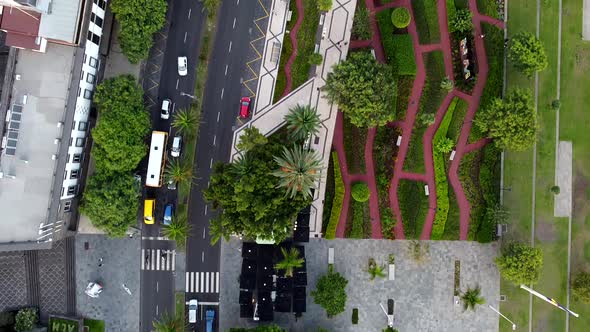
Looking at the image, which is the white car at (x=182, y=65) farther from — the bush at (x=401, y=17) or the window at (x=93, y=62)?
the bush at (x=401, y=17)

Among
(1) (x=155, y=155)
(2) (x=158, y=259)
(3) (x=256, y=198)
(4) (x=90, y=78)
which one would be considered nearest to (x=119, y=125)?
(1) (x=155, y=155)

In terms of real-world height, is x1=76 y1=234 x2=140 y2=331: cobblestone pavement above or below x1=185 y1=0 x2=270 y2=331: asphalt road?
below

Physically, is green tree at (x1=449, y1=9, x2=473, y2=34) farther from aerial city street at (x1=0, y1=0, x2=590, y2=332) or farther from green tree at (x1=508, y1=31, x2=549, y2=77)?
green tree at (x1=508, y1=31, x2=549, y2=77)

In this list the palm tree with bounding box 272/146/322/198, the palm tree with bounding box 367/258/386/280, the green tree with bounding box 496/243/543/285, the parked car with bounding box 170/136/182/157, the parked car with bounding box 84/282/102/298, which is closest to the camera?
the palm tree with bounding box 272/146/322/198

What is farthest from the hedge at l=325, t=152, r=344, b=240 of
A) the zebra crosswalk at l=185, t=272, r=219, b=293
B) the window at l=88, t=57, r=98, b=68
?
the window at l=88, t=57, r=98, b=68

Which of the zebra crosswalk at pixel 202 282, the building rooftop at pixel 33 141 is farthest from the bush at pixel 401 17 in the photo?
the zebra crosswalk at pixel 202 282

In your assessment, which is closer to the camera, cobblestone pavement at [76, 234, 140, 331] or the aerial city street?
the aerial city street
